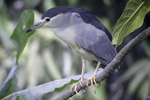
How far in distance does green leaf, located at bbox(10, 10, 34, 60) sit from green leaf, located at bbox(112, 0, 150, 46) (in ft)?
1.56

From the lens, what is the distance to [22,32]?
1.36 m

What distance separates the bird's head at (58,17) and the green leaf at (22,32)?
0.33 ft

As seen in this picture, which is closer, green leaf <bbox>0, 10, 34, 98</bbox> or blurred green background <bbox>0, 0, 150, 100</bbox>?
green leaf <bbox>0, 10, 34, 98</bbox>

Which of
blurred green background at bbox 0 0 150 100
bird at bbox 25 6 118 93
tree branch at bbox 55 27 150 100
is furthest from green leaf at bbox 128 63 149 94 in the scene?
tree branch at bbox 55 27 150 100

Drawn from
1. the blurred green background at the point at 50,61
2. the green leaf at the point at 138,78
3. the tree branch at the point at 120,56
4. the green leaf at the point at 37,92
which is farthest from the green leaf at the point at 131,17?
the green leaf at the point at 138,78

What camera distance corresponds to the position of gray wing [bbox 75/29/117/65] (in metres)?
1.64

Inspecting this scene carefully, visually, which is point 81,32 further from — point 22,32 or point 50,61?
point 50,61

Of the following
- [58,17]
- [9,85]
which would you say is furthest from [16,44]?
[58,17]

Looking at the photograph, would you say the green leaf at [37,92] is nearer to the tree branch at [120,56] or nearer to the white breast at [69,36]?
the tree branch at [120,56]

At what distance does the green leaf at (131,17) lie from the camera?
99cm

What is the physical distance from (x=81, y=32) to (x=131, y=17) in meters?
0.67

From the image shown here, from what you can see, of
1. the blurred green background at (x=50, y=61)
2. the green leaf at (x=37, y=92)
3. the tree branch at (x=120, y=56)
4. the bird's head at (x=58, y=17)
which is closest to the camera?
the tree branch at (x=120, y=56)

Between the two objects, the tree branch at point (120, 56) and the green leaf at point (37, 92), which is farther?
the green leaf at point (37, 92)

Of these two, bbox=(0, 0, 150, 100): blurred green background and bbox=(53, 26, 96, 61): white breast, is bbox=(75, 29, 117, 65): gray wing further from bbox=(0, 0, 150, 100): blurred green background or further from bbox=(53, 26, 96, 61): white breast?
bbox=(0, 0, 150, 100): blurred green background
